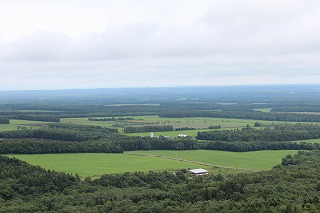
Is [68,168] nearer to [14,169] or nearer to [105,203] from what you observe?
[14,169]

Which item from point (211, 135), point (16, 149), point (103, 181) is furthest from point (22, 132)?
point (103, 181)

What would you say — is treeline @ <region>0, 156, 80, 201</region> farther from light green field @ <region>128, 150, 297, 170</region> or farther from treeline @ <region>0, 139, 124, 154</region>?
light green field @ <region>128, 150, 297, 170</region>

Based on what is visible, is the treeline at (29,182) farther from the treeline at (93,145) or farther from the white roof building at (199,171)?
the treeline at (93,145)

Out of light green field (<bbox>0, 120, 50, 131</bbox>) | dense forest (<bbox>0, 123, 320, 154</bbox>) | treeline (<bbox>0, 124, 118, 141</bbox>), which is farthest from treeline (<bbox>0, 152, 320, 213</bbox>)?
light green field (<bbox>0, 120, 50, 131</bbox>)

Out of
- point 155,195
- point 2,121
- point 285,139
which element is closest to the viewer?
point 155,195

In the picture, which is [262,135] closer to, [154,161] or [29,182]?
[154,161]

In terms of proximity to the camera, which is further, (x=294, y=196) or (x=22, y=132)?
(x=22, y=132)

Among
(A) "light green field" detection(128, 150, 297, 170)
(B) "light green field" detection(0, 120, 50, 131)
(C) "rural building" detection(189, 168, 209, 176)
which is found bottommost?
(A) "light green field" detection(128, 150, 297, 170)
